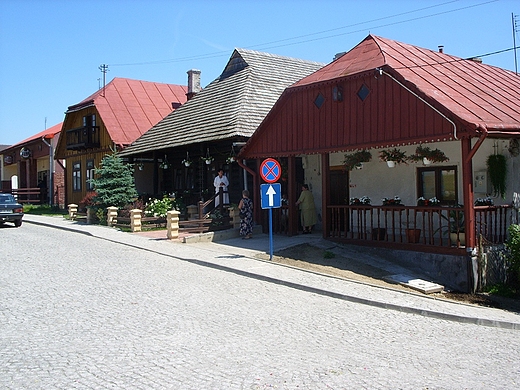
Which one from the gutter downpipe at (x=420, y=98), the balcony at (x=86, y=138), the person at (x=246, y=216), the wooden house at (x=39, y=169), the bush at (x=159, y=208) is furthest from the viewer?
the wooden house at (x=39, y=169)

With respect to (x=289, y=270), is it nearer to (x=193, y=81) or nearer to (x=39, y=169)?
(x=193, y=81)

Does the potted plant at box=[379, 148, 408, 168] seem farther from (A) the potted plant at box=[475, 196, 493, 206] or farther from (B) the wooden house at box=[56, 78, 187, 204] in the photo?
(B) the wooden house at box=[56, 78, 187, 204]

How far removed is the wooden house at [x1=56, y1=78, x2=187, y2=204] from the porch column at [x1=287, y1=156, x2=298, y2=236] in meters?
14.0

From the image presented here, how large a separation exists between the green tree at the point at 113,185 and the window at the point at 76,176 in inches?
436

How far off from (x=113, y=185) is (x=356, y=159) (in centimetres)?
1180

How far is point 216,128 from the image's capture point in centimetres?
2033

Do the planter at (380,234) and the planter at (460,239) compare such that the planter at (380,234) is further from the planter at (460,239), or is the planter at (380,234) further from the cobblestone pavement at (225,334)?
the cobblestone pavement at (225,334)

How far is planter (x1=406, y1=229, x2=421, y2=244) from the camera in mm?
13484

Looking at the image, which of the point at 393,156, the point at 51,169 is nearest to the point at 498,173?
the point at 393,156

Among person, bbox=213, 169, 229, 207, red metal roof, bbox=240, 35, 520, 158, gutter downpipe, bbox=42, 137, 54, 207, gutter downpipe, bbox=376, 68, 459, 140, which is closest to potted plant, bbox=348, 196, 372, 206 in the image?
red metal roof, bbox=240, 35, 520, 158

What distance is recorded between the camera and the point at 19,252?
15289 mm

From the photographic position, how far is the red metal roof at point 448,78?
12.3 m

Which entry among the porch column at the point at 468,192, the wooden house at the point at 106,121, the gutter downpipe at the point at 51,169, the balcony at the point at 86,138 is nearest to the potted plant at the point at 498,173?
the porch column at the point at 468,192

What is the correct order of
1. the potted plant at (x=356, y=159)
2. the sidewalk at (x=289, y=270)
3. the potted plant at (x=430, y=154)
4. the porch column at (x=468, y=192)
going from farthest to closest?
the potted plant at (x=356, y=159) → the potted plant at (x=430, y=154) → the porch column at (x=468, y=192) → the sidewalk at (x=289, y=270)
